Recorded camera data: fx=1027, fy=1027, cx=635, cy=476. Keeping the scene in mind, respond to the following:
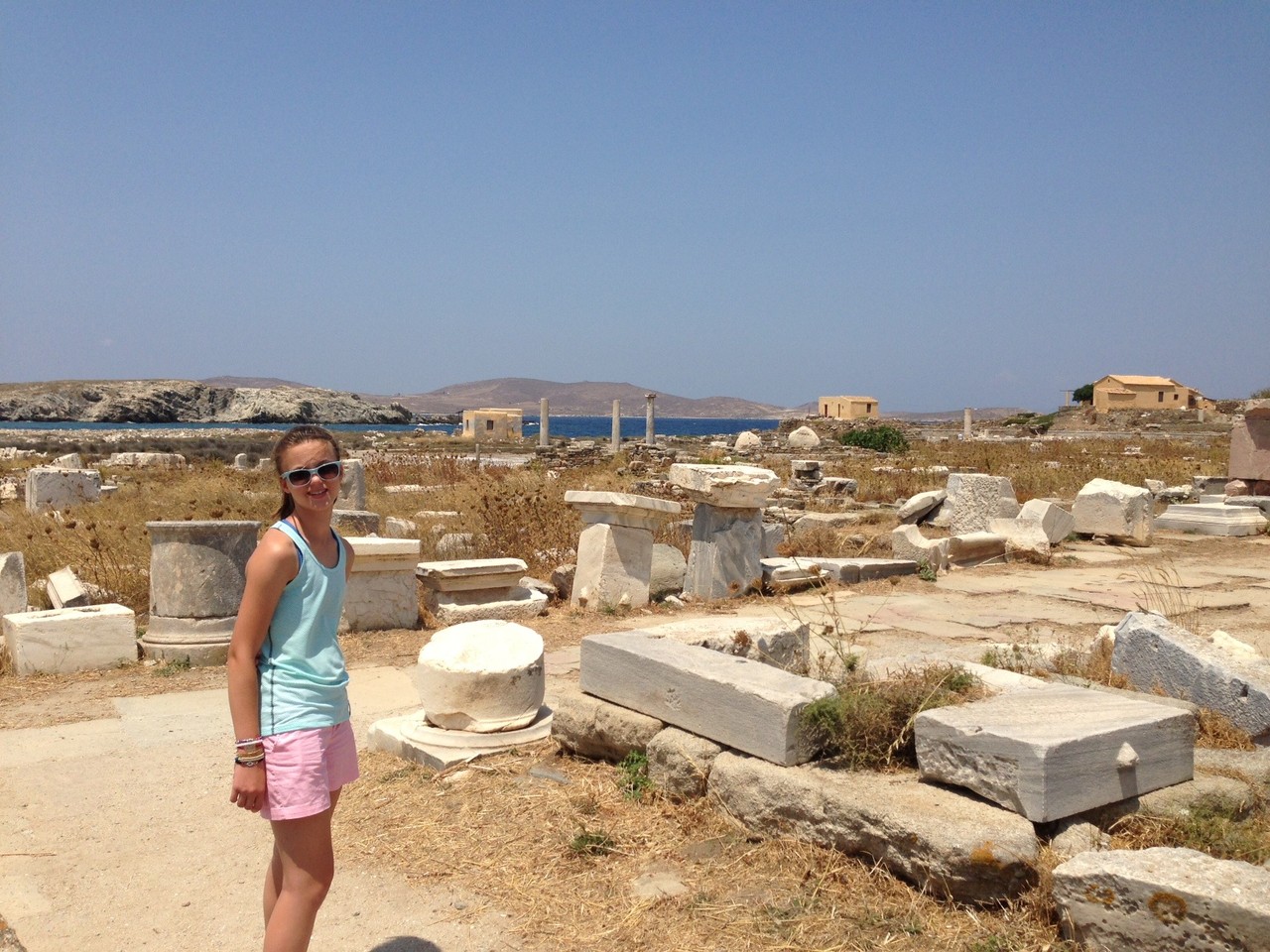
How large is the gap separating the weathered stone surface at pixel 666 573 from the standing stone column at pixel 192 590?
11.8ft

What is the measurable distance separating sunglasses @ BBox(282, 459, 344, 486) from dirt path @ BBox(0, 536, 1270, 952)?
1.60 meters

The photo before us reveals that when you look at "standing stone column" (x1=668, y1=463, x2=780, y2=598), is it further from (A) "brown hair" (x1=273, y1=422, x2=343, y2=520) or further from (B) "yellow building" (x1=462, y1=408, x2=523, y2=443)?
(B) "yellow building" (x1=462, y1=408, x2=523, y2=443)

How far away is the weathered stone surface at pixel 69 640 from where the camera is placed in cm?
672

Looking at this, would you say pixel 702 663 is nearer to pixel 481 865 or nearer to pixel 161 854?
pixel 481 865

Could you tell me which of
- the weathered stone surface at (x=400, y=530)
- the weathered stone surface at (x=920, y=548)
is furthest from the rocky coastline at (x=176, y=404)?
the weathered stone surface at (x=920, y=548)

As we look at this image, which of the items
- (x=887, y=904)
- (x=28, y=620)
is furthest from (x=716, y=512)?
(x=887, y=904)

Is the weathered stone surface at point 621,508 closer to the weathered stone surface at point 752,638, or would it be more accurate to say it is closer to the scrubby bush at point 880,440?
the weathered stone surface at point 752,638

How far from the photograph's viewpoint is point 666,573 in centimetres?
953

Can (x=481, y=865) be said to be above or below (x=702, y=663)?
below

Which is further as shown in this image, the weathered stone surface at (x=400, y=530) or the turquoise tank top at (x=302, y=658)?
the weathered stone surface at (x=400, y=530)

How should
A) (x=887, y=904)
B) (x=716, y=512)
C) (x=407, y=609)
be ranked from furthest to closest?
(x=716, y=512)
(x=407, y=609)
(x=887, y=904)

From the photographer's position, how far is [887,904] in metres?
3.30

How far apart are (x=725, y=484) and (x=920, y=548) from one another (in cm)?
302

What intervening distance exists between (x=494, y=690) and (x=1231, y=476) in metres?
14.6
